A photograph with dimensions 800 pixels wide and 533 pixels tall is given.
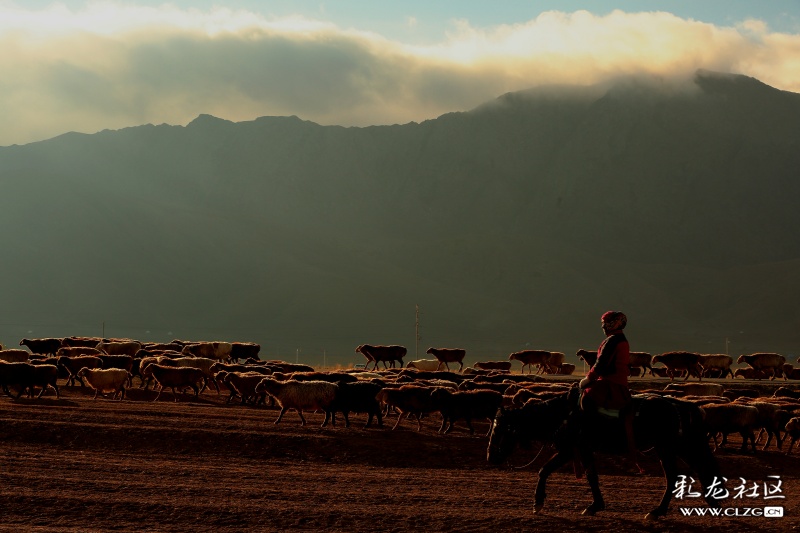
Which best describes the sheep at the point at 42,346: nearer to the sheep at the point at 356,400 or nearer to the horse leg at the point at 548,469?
the sheep at the point at 356,400

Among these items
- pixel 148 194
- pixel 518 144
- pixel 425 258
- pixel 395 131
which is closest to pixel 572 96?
pixel 518 144

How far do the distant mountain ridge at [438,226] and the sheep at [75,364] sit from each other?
50263mm

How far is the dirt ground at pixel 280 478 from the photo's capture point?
12992 mm

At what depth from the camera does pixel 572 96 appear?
16425 centimetres

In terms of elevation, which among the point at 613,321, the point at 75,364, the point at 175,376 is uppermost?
the point at 613,321

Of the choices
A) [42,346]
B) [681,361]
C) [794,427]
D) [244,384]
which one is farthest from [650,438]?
[681,361]

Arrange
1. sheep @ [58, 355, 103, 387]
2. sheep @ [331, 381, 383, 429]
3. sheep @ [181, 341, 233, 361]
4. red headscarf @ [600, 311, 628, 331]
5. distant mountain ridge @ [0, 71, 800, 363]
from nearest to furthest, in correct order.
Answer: red headscarf @ [600, 311, 628, 331] < sheep @ [331, 381, 383, 429] < sheep @ [58, 355, 103, 387] < sheep @ [181, 341, 233, 361] < distant mountain ridge @ [0, 71, 800, 363]

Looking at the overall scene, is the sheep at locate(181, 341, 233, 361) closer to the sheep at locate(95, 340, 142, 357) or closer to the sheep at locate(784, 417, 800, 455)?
the sheep at locate(95, 340, 142, 357)

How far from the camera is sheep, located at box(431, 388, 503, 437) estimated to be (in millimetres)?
25047

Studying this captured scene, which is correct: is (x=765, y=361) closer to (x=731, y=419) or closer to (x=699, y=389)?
(x=699, y=389)

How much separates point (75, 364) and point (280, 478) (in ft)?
59.6

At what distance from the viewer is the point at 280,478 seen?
16797 mm

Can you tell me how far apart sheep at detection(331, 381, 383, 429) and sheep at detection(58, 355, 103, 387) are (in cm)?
1162

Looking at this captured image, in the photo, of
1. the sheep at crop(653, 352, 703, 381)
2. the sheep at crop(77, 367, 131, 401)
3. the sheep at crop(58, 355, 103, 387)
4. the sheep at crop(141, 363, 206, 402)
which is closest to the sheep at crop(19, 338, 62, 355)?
the sheep at crop(58, 355, 103, 387)
